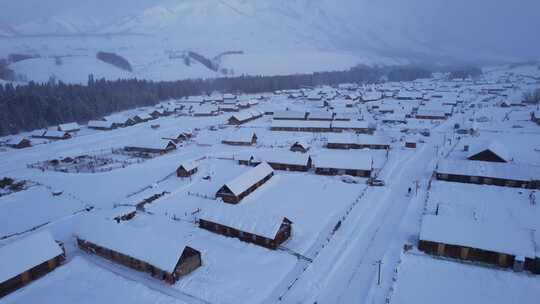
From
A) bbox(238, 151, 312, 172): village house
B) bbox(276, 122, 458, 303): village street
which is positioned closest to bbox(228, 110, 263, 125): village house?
bbox(238, 151, 312, 172): village house

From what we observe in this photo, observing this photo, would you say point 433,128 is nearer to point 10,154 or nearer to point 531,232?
point 531,232

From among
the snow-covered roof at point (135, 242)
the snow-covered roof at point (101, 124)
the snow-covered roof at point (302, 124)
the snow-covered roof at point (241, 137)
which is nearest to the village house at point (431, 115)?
the snow-covered roof at point (302, 124)

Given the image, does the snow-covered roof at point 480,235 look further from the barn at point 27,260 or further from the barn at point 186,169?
the barn at point 186,169

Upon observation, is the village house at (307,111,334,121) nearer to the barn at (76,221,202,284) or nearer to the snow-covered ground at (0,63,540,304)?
the snow-covered ground at (0,63,540,304)

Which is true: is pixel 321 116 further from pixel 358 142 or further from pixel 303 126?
pixel 358 142

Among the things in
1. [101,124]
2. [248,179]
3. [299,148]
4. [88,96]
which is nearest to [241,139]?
[299,148]
